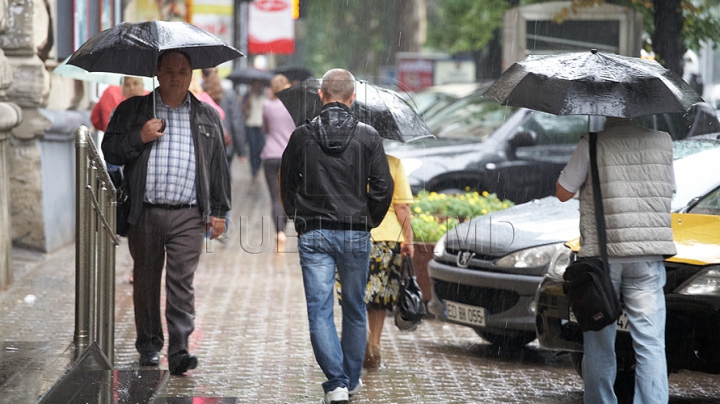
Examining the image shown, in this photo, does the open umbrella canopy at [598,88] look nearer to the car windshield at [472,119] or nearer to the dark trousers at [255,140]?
the car windshield at [472,119]

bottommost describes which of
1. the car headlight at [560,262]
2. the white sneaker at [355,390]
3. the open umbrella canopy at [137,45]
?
the white sneaker at [355,390]

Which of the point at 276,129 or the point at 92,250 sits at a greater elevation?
the point at 276,129

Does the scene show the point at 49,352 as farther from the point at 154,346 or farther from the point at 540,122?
the point at 540,122

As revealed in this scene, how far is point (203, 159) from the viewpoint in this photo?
21.4 ft

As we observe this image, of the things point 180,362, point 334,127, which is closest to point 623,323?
point 334,127

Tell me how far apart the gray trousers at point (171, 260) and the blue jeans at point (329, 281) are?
906 mm

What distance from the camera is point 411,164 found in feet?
36.8

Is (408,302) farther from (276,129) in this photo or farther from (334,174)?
(276,129)

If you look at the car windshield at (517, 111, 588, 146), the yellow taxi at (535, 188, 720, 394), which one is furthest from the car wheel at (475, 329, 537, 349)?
the car windshield at (517, 111, 588, 146)

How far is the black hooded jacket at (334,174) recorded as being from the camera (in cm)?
584

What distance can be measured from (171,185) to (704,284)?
3.01 m

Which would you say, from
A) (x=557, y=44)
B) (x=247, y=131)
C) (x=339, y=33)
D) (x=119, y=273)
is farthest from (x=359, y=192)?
(x=339, y=33)

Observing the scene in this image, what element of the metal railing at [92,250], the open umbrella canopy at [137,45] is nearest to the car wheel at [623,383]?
the metal railing at [92,250]

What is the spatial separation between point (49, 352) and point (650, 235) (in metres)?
3.05
